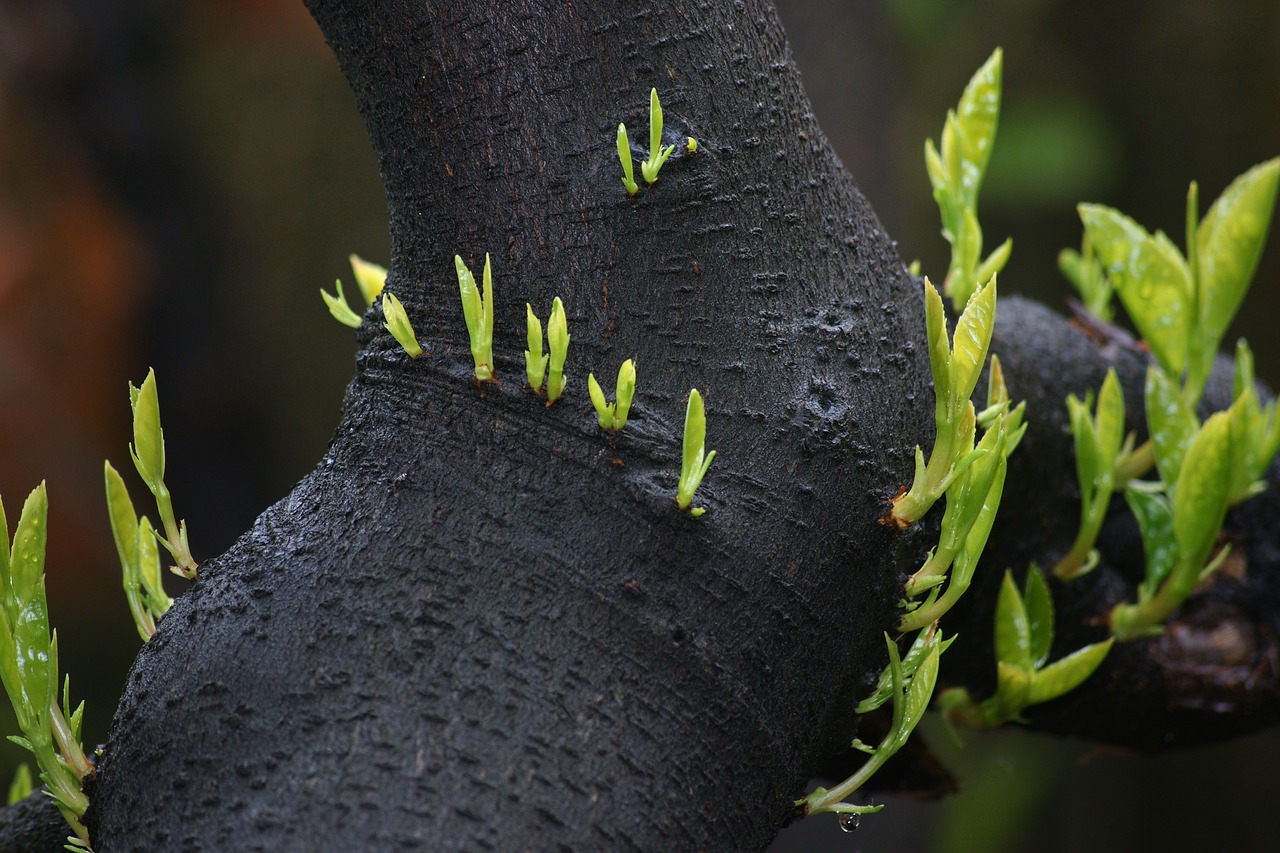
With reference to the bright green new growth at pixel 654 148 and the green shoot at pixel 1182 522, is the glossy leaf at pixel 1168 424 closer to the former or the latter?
the green shoot at pixel 1182 522

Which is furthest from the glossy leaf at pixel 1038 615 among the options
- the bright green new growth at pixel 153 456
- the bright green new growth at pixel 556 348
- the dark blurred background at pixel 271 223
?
the dark blurred background at pixel 271 223

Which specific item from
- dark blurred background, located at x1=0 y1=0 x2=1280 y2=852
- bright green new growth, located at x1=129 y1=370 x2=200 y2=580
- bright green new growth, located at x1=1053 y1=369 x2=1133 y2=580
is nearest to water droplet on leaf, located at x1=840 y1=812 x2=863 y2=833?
bright green new growth, located at x1=1053 y1=369 x2=1133 y2=580

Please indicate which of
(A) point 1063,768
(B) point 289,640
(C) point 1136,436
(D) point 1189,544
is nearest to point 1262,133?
(A) point 1063,768

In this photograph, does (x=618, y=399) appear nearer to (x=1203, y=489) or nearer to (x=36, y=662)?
(x=36, y=662)

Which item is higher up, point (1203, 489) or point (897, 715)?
point (1203, 489)

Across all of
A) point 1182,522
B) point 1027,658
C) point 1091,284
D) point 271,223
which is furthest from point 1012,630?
point 271,223

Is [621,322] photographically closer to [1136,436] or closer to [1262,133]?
[1136,436]
